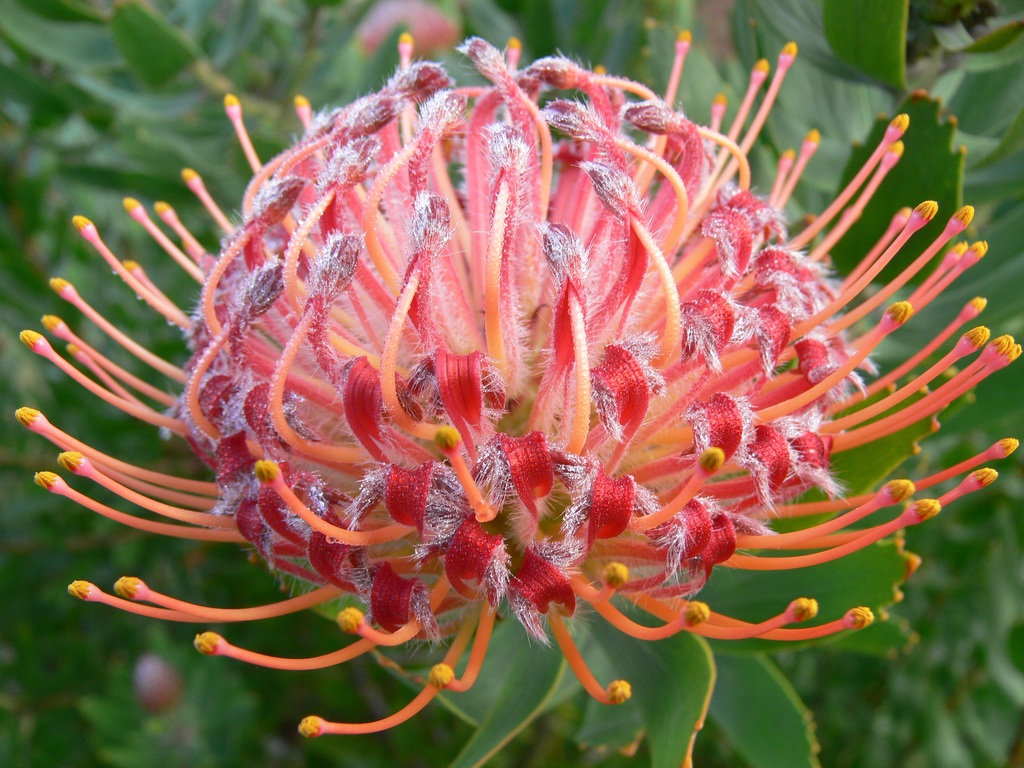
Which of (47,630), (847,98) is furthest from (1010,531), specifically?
(47,630)

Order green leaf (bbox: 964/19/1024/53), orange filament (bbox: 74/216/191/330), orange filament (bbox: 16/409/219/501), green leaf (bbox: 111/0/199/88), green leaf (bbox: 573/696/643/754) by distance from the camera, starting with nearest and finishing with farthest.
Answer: orange filament (bbox: 16/409/219/501) < green leaf (bbox: 964/19/1024/53) < orange filament (bbox: 74/216/191/330) < green leaf (bbox: 573/696/643/754) < green leaf (bbox: 111/0/199/88)

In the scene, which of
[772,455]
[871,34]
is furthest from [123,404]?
[871,34]

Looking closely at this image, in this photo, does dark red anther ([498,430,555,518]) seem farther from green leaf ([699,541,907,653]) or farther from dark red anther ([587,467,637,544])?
green leaf ([699,541,907,653])

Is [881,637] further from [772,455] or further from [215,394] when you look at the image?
[215,394]

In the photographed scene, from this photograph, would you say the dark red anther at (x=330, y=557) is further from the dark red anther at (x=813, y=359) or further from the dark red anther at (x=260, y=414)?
the dark red anther at (x=813, y=359)

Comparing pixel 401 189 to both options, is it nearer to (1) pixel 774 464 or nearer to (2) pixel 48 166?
(1) pixel 774 464

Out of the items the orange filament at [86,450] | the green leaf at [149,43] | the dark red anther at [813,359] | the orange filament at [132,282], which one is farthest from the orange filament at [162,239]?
the dark red anther at [813,359]

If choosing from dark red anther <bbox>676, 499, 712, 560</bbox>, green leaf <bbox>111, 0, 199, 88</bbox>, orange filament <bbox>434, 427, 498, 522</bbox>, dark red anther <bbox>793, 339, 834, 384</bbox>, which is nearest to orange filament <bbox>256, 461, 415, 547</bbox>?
orange filament <bbox>434, 427, 498, 522</bbox>
